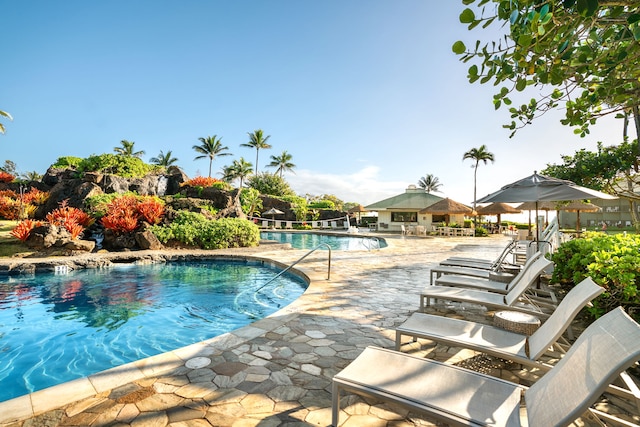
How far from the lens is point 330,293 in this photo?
5797 mm

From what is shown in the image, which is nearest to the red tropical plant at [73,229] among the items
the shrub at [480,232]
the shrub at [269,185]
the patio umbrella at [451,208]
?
the patio umbrella at [451,208]

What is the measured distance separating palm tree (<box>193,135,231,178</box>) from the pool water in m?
→ 34.9

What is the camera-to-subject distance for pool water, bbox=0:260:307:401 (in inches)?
159

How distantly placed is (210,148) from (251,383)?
4297 centimetres

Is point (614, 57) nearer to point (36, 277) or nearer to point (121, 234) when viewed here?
point (36, 277)

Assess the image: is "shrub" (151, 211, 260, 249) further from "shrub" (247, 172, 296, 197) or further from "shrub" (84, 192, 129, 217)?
"shrub" (247, 172, 296, 197)

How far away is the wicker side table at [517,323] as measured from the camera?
2.86m

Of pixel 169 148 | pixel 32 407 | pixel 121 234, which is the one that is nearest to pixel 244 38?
pixel 121 234

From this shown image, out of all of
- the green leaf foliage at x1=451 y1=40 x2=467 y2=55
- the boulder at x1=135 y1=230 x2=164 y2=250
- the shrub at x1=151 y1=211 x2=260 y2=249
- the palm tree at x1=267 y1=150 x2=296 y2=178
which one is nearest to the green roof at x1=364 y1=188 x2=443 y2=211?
the palm tree at x1=267 y1=150 x2=296 y2=178

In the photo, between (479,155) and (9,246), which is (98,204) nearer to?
(9,246)

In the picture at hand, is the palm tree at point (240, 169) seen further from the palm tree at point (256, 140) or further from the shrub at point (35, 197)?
the shrub at point (35, 197)

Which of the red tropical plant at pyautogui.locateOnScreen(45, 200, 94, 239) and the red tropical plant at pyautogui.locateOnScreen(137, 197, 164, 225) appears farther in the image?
the red tropical plant at pyautogui.locateOnScreen(137, 197, 164, 225)

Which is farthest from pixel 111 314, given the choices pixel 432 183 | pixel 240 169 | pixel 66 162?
pixel 432 183

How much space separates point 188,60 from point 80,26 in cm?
457
